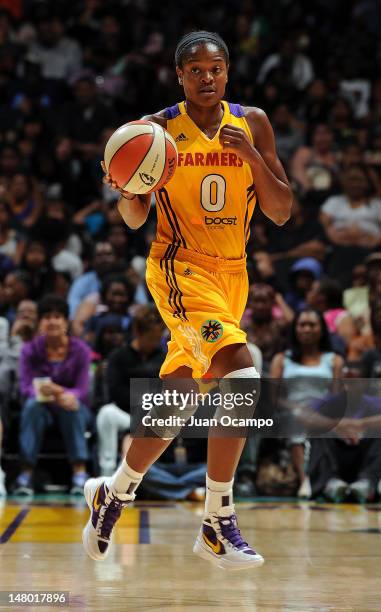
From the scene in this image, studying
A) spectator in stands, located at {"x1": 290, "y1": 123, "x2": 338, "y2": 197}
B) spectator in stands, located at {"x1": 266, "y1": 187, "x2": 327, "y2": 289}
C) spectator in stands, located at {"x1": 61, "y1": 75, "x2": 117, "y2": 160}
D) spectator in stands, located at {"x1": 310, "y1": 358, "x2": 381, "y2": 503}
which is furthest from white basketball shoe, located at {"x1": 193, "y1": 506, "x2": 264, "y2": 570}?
spectator in stands, located at {"x1": 61, "y1": 75, "x2": 117, "y2": 160}

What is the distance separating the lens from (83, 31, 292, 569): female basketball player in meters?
5.11

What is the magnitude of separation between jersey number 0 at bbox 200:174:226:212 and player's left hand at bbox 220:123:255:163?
0.75ft

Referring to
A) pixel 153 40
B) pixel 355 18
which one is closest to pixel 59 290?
pixel 153 40

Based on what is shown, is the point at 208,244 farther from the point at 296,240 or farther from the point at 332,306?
the point at 296,240

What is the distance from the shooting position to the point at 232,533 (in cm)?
518

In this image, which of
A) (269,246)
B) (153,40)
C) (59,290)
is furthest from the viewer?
(153,40)

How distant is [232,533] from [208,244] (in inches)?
55.6

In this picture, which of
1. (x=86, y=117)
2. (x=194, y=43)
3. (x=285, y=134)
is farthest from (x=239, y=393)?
(x=86, y=117)

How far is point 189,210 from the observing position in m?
5.26

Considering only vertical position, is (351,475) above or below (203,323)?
below

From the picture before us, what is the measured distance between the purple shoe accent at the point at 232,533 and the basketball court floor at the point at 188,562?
0.19 meters

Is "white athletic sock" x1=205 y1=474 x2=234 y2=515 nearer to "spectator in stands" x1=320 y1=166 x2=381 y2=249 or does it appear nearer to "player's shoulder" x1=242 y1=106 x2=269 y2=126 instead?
"player's shoulder" x1=242 y1=106 x2=269 y2=126

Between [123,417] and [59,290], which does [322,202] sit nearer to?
[59,290]

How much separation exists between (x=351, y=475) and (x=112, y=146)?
16.4 ft
